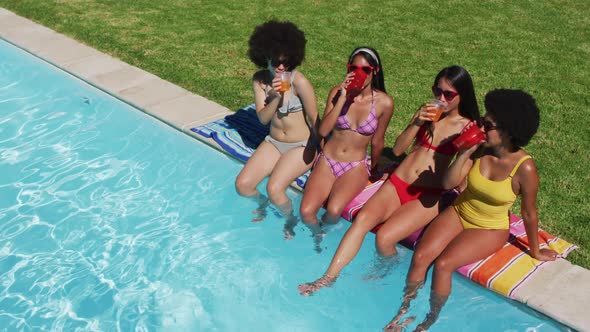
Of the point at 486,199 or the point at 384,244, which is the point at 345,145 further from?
the point at 486,199

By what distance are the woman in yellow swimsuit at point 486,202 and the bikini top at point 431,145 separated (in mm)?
331

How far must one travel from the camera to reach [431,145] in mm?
5438

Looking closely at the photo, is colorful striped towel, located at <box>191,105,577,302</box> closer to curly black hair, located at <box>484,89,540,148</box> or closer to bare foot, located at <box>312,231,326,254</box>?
bare foot, located at <box>312,231,326,254</box>

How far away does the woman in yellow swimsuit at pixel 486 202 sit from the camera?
4.54 metres

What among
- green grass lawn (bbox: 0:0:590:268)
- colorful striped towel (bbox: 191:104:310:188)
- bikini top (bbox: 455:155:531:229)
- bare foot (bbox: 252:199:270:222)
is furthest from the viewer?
green grass lawn (bbox: 0:0:590:268)

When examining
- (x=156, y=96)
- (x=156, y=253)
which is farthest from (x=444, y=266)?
(x=156, y=96)

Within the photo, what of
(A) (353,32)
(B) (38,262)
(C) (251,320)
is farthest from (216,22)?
(C) (251,320)

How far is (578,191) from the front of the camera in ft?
20.2

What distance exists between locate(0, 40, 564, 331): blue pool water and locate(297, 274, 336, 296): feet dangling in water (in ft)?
0.19

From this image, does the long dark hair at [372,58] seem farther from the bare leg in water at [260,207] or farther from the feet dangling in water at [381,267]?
the bare leg in water at [260,207]

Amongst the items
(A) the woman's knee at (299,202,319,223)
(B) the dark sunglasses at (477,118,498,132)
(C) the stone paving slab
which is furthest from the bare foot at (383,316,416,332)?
(C) the stone paving slab

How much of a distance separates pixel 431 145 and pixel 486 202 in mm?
825

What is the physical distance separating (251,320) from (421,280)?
61.7 inches

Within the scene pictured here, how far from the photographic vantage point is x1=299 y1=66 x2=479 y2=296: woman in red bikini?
5.32 metres
